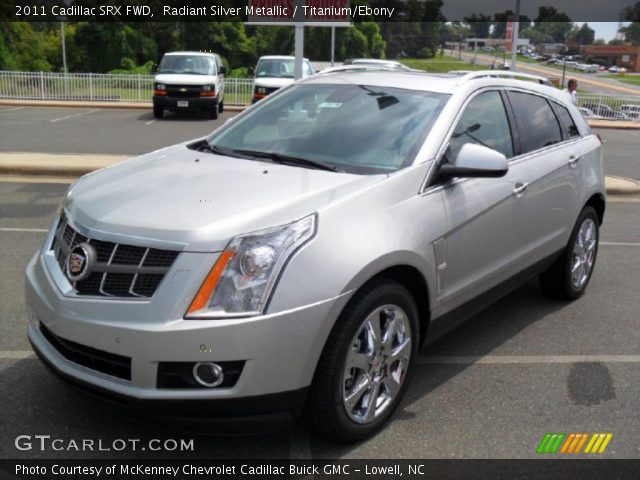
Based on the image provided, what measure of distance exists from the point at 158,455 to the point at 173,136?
15.0 meters

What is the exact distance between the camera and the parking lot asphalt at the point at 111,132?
1442cm

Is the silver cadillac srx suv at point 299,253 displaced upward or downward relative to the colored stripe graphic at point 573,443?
upward

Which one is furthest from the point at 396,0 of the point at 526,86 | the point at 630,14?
the point at 526,86

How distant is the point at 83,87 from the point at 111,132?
35.4ft

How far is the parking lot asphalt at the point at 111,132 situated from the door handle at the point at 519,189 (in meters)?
9.52

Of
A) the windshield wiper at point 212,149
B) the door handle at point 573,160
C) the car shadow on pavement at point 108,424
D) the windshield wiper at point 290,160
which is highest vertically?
the windshield wiper at point 290,160

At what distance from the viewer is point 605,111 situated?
1190 inches

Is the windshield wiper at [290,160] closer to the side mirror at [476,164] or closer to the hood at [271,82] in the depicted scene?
the side mirror at [476,164]

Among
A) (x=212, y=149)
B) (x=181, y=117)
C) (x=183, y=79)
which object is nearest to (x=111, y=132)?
(x=183, y=79)

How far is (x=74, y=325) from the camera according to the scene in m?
2.96

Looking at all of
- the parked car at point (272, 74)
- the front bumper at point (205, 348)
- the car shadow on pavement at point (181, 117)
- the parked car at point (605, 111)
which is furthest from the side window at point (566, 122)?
the parked car at point (605, 111)

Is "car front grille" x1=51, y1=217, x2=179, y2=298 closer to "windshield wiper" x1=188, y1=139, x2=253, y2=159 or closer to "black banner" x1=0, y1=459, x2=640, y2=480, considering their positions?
"black banner" x1=0, y1=459, x2=640, y2=480

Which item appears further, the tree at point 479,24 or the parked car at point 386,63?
the tree at point 479,24

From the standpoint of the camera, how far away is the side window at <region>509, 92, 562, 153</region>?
4770 mm
